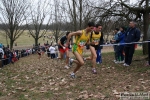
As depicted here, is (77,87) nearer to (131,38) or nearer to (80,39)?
(80,39)

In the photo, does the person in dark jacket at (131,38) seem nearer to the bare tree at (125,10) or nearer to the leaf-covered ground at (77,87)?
the leaf-covered ground at (77,87)

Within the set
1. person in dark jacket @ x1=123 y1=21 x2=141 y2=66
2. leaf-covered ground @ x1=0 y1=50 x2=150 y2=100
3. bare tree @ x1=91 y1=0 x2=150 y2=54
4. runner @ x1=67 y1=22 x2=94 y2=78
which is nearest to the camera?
leaf-covered ground @ x1=0 y1=50 x2=150 y2=100

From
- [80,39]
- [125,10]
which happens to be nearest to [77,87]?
[80,39]

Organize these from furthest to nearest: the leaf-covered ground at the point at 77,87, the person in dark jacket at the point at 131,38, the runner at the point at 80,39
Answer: the person in dark jacket at the point at 131,38 < the runner at the point at 80,39 < the leaf-covered ground at the point at 77,87

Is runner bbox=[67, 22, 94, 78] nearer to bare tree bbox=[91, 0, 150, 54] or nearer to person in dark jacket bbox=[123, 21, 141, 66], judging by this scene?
person in dark jacket bbox=[123, 21, 141, 66]

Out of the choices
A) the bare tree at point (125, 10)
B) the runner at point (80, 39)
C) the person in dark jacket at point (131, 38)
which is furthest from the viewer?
the bare tree at point (125, 10)

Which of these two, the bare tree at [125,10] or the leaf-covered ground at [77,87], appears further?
the bare tree at [125,10]

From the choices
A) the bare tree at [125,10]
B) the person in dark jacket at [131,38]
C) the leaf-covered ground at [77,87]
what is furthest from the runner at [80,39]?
the bare tree at [125,10]

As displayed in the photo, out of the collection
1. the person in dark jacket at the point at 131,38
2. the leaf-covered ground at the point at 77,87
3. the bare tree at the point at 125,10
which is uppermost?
the bare tree at the point at 125,10

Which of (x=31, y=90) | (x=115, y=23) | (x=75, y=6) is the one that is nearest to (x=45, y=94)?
(x=31, y=90)

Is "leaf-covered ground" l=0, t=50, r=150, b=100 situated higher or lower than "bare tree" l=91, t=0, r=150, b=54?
lower

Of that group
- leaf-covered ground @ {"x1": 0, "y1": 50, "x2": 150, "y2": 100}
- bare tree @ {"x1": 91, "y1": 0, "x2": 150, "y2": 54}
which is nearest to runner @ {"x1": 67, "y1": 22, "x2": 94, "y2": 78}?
leaf-covered ground @ {"x1": 0, "y1": 50, "x2": 150, "y2": 100}

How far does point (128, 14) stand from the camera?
560 inches

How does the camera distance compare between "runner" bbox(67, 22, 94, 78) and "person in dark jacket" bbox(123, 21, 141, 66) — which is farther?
"person in dark jacket" bbox(123, 21, 141, 66)
